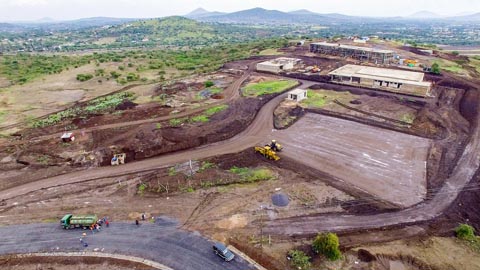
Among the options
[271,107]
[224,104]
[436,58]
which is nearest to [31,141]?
[224,104]

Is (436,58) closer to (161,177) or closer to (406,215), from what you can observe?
(406,215)

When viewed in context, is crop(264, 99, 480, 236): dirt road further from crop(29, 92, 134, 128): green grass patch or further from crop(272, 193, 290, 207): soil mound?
crop(29, 92, 134, 128): green grass patch

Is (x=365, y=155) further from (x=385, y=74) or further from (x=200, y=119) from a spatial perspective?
(x=385, y=74)

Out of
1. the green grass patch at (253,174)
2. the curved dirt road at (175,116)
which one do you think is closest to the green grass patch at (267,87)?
the curved dirt road at (175,116)

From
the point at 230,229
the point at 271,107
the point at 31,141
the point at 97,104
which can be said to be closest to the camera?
the point at 230,229

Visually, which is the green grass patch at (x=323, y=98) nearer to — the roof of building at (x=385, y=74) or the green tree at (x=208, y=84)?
the roof of building at (x=385, y=74)

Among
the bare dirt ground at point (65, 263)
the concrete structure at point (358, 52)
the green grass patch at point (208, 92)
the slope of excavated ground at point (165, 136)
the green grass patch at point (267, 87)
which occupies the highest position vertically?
the concrete structure at point (358, 52)

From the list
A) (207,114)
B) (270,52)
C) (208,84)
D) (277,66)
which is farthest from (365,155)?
(270,52)
